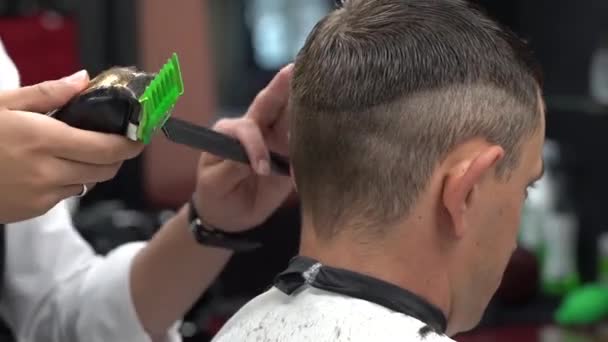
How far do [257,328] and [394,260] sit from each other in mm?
193

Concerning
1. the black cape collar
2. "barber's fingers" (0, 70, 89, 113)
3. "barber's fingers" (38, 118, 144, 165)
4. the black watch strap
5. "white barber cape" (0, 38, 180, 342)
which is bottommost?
"white barber cape" (0, 38, 180, 342)

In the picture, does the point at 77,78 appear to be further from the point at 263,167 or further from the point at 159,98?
the point at 263,167

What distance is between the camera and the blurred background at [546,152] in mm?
3264

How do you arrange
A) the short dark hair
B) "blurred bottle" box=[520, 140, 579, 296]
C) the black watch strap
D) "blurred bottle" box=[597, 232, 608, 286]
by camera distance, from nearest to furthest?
1. the short dark hair
2. the black watch strap
3. "blurred bottle" box=[597, 232, 608, 286]
4. "blurred bottle" box=[520, 140, 579, 296]

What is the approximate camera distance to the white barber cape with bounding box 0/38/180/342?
1.71 metres

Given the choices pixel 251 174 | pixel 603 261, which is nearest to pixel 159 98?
pixel 251 174

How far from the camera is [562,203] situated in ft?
11.3

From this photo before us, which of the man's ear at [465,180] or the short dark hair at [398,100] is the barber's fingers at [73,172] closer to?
the short dark hair at [398,100]

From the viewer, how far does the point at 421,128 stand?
1.19 metres

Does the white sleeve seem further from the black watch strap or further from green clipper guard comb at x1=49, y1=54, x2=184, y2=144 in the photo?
green clipper guard comb at x1=49, y1=54, x2=184, y2=144

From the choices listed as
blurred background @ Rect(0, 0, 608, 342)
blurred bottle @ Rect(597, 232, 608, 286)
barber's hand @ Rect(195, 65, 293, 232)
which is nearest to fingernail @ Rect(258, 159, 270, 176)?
barber's hand @ Rect(195, 65, 293, 232)

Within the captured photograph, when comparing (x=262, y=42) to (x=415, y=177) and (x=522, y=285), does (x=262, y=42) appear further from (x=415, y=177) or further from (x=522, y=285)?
(x=415, y=177)

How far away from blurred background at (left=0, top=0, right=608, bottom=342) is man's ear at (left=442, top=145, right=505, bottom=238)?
6.63 ft

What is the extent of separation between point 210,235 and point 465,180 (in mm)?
577
